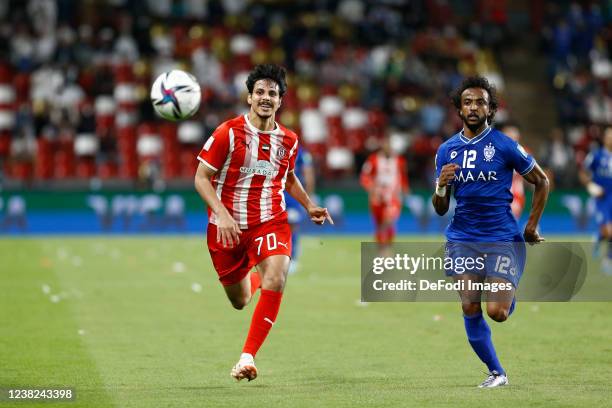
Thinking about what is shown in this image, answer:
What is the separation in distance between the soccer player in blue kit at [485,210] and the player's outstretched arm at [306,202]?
944 millimetres

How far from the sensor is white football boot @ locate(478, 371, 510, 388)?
8.43 m

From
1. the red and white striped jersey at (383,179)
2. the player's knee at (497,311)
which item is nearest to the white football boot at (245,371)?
the player's knee at (497,311)

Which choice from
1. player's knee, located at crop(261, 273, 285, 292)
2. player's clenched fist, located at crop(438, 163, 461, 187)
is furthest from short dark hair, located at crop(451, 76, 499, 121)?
player's knee, located at crop(261, 273, 285, 292)

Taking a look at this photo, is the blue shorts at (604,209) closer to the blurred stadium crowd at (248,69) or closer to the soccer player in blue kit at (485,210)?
the soccer player in blue kit at (485,210)

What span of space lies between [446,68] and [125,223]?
34.0 feet

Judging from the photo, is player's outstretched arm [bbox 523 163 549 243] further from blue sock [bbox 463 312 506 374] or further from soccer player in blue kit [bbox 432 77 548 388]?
blue sock [bbox 463 312 506 374]

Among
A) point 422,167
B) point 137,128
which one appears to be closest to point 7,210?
point 137,128

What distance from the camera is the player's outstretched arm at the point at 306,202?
353 inches

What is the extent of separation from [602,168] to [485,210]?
10.1m

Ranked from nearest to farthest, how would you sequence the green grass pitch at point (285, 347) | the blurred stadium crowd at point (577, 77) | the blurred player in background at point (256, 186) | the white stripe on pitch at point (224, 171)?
the green grass pitch at point (285, 347) < the blurred player in background at point (256, 186) < the white stripe on pitch at point (224, 171) < the blurred stadium crowd at point (577, 77)

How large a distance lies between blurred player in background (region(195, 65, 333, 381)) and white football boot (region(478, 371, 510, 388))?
65.3 inches

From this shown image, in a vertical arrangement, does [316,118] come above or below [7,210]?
above

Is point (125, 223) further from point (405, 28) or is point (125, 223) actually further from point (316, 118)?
point (405, 28)

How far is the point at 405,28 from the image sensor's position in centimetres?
3297
